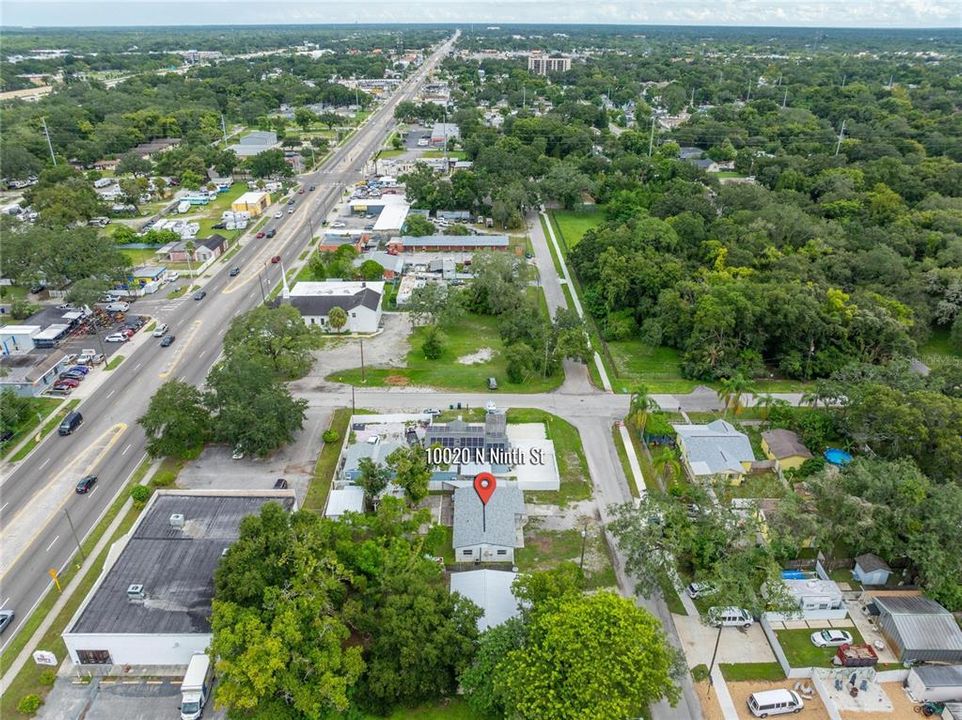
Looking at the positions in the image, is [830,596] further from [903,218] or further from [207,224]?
[207,224]

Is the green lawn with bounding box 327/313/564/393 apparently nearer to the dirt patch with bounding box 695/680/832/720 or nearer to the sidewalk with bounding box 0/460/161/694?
the sidewalk with bounding box 0/460/161/694

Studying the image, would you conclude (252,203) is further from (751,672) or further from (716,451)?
(751,672)

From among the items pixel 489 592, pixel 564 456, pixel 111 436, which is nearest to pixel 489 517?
pixel 489 592

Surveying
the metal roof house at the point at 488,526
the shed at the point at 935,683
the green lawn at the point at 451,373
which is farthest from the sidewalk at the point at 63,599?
the shed at the point at 935,683

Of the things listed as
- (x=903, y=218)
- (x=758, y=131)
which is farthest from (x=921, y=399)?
(x=758, y=131)

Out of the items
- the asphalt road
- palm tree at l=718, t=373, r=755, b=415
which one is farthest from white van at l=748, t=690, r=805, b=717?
the asphalt road

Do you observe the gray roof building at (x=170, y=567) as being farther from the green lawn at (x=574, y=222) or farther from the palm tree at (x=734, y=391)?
the green lawn at (x=574, y=222)
